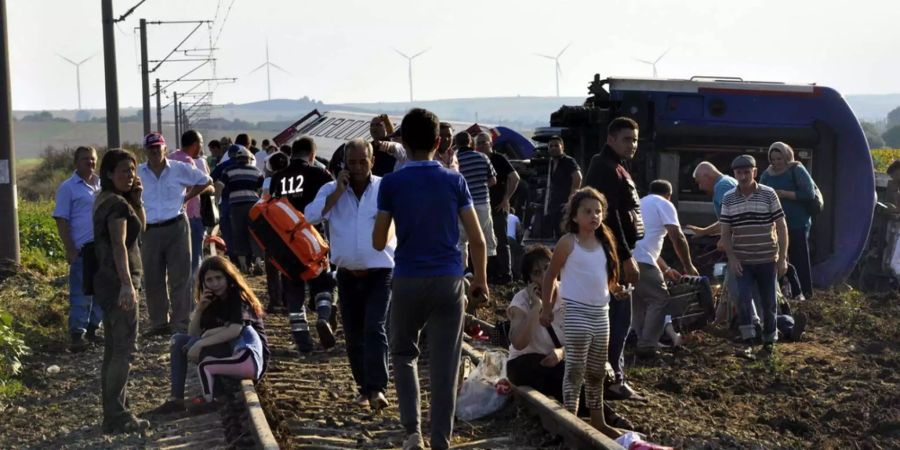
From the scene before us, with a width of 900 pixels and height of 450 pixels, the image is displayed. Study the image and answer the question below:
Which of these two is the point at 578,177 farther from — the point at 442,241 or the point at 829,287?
the point at 442,241

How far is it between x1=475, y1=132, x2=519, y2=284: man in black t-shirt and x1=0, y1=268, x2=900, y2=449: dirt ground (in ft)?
13.2

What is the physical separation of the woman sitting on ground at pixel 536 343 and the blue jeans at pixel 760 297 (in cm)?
357

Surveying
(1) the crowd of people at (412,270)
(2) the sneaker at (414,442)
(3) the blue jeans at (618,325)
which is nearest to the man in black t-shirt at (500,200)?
(1) the crowd of people at (412,270)

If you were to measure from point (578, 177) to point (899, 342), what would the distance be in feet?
15.9

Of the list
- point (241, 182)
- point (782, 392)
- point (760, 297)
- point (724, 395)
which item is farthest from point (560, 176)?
point (724, 395)

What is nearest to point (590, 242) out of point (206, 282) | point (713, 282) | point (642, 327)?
point (206, 282)

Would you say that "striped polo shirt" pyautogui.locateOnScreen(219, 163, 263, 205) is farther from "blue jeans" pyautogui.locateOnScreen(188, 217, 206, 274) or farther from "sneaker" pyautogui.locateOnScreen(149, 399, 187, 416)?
"sneaker" pyautogui.locateOnScreen(149, 399, 187, 416)

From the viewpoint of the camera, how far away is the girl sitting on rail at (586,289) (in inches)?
366

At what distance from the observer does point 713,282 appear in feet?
54.3

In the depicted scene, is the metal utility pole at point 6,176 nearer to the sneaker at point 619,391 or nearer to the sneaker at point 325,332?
the sneaker at point 325,332

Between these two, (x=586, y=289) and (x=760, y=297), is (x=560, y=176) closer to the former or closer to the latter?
(x=760, y=297)

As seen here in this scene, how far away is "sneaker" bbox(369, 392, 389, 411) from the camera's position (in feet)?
33.0

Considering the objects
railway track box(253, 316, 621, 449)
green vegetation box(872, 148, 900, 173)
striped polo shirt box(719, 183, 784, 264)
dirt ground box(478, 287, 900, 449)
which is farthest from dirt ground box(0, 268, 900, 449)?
green vegetation box(872, 148, 900, 173)

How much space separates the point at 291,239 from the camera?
12.3m
